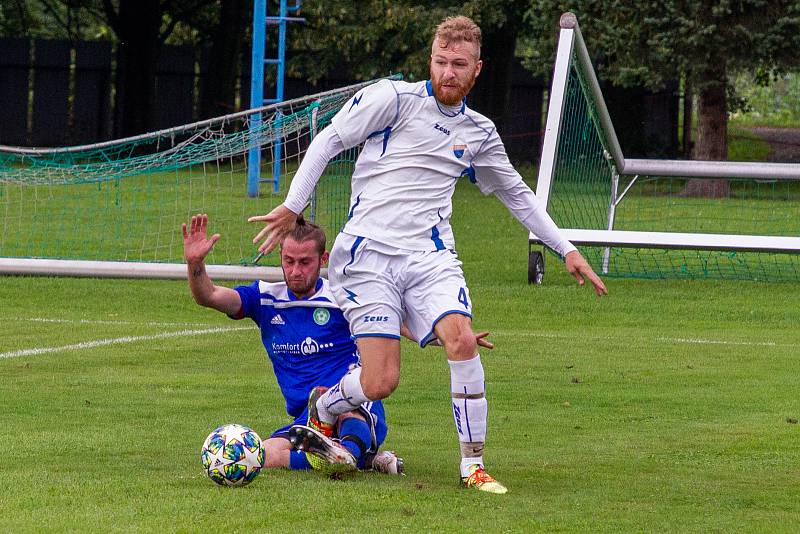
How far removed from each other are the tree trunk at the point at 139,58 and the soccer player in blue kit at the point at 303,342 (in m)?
28.7

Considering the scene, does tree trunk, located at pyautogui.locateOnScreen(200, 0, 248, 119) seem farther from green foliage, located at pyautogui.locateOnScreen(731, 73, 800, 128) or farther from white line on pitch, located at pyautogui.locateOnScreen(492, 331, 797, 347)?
white line on pitch, located at pyautogui.locateOnScreen(492, 331, 797, 347)

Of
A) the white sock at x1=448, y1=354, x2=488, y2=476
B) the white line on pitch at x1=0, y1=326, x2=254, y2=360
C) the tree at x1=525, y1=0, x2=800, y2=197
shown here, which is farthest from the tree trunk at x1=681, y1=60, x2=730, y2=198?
the white sock at x1=448, y1=354, x2=488, y2=476

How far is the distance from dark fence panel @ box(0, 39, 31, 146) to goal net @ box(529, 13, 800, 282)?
21.8 meters

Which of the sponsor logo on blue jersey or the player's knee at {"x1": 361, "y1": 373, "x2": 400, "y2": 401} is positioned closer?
the player's knee at {"x1": 361, "y1": 373, "x2": 400, "y2": 401}

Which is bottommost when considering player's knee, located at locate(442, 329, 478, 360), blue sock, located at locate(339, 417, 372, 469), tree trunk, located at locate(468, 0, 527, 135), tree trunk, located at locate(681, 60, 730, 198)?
blue sock, located at locate(339, 417, 372, 469)

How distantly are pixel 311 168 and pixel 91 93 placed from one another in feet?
107

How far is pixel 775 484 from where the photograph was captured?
20.4ft

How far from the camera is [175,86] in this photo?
122 ft

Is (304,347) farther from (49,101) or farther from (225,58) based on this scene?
(49,101)

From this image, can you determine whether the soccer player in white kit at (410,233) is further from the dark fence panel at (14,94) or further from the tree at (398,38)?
the dark fence panel at (14,94)

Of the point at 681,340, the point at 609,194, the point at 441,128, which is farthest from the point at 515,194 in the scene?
the point at 609,194

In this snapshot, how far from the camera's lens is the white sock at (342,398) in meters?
6.17

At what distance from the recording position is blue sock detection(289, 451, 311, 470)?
631 centimetres

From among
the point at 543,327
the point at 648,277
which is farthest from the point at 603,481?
the point at 648,277
